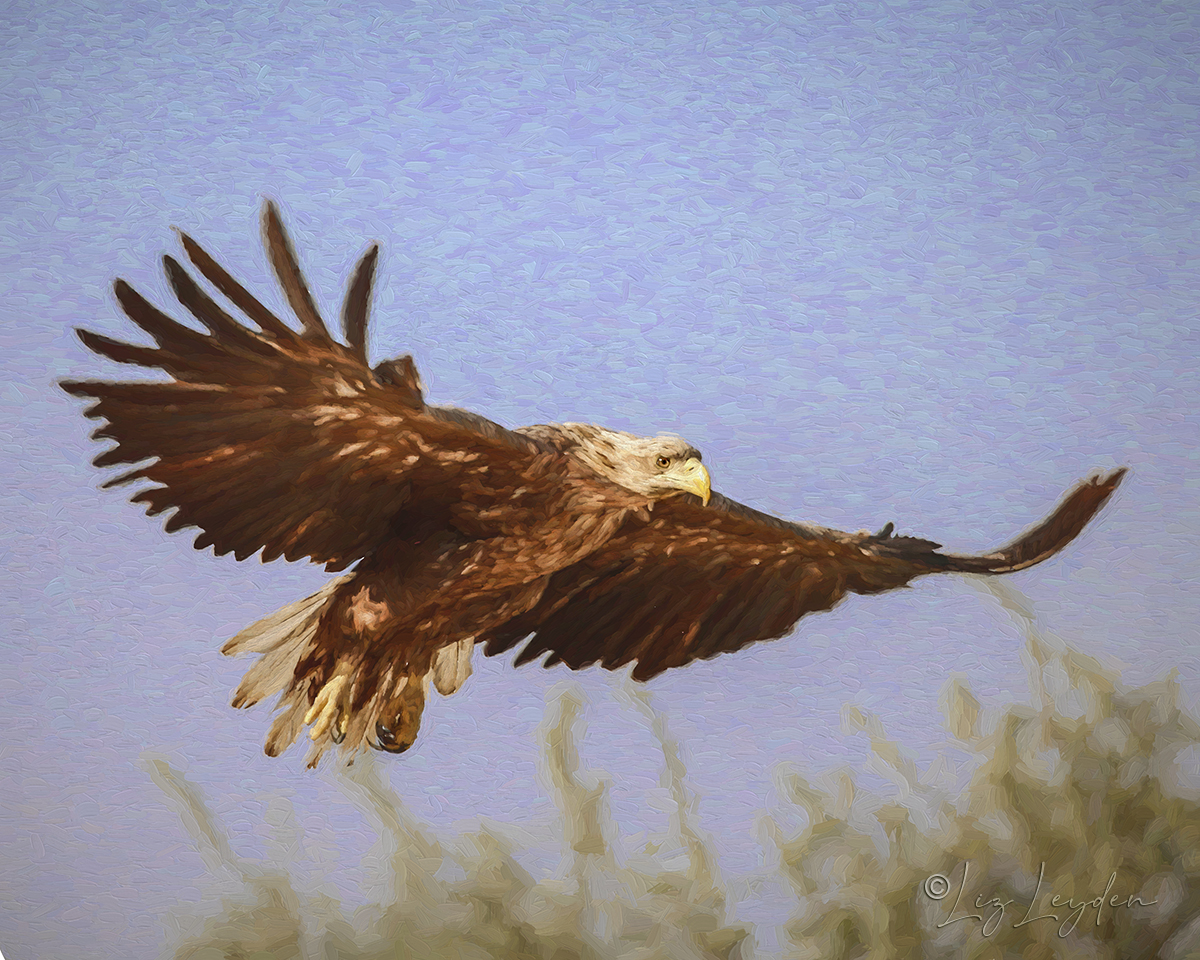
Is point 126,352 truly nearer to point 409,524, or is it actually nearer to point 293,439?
point 293,439

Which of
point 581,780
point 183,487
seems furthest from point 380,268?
point 581,780

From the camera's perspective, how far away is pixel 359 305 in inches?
51.1

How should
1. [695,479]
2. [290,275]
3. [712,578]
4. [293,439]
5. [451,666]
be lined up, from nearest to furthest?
[290,275]
[293,439]
[695,479]
[451,666]
[712,578]

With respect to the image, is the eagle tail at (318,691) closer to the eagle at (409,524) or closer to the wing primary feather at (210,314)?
the eagle at (409,524)

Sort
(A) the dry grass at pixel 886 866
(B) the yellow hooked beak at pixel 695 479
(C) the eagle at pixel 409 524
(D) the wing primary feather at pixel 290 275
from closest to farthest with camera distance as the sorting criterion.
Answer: (D) the wing primary feather at pixel 290 275 → (C) the eagle at pixel 409 524 → (B) the yellow hooked beak at pixel 695 479 → (A) the dry grass at pixel 886 866

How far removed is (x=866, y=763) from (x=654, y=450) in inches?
28.8

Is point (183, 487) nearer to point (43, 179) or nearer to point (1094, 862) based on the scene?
point (43, 179)

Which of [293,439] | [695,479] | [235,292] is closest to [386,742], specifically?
[293,439]

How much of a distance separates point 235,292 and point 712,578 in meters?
1.02

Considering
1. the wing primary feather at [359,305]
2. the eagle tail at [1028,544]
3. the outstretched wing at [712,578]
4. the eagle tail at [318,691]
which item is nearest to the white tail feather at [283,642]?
the eagle tail at [318,691]

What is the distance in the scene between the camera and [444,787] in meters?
1.73

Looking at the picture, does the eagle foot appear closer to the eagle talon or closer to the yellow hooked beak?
the eagle talon

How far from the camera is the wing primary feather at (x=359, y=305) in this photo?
4.17 ft

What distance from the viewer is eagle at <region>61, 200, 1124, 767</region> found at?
1.34m
